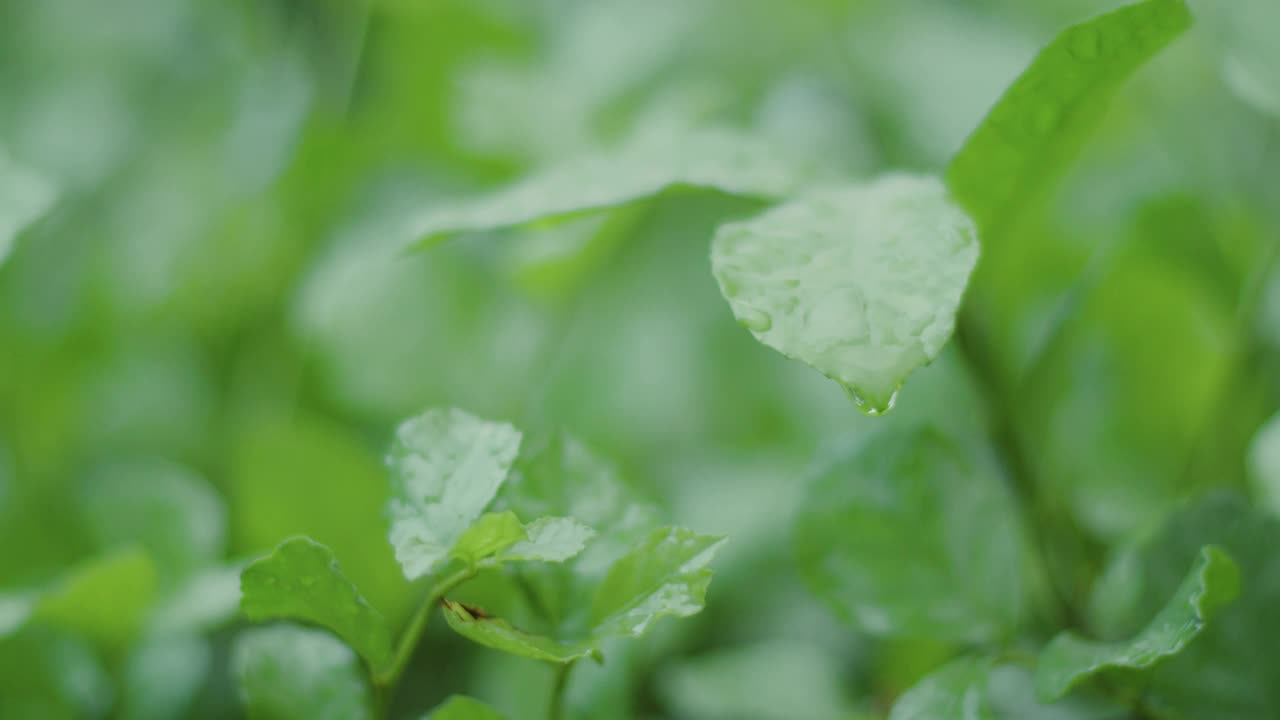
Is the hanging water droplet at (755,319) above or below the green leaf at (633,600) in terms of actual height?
above

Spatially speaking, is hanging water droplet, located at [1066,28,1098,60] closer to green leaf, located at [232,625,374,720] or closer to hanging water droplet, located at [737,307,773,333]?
hanging water droplet, located at [737,307,773,333]

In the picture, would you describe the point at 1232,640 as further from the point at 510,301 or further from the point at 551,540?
the point at 510,301

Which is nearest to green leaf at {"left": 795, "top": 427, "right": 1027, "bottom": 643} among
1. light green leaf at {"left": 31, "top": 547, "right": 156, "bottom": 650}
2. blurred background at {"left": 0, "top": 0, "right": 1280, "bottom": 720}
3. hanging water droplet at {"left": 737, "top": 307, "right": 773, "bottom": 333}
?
blurred background at {"left": 0, "top": 0, "right": 1280, "bottom": 720}

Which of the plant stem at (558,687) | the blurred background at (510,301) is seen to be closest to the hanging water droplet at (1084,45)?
the blurred background at (510,301)

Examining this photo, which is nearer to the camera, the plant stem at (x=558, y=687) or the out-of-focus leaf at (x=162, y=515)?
the plant stem at (x=558, y=687)

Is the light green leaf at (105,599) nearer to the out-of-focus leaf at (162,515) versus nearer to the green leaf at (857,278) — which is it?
the out-of-focus leaf at (162,515)
